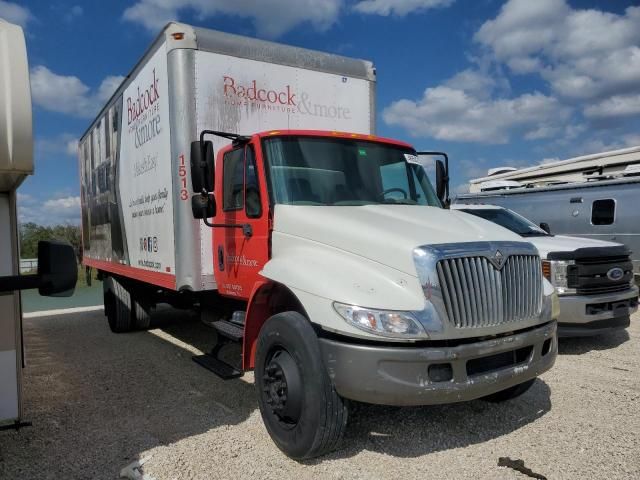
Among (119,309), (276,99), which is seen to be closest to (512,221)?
(276,99)

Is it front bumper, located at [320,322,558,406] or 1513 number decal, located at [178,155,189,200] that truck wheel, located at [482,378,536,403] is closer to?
front bumper, located at [320,322,558,406]

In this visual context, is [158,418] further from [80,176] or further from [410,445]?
[80,176]

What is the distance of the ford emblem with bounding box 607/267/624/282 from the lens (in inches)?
249

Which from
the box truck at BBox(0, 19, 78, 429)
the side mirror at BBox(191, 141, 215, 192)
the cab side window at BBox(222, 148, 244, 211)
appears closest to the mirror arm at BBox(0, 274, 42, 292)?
the box truck at BBox(0, 19, 78, 429)

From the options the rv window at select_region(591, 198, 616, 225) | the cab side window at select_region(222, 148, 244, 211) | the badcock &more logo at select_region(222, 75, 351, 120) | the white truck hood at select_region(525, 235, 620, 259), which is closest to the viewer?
the cab side window at select_region(222, 148, 244, 211)

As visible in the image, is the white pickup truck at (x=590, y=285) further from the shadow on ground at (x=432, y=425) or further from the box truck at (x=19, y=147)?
the box truck at (x=19, y=147)

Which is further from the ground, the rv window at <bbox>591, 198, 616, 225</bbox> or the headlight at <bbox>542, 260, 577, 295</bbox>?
the rv window at <bbox>591, 198, 616, 225</bbox>

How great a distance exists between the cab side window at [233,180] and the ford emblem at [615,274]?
468cm

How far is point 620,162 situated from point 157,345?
12.9 metres

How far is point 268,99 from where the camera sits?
5.36m

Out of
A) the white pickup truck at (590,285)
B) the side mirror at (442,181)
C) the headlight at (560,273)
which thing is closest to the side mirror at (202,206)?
the side mirror at (442,181)

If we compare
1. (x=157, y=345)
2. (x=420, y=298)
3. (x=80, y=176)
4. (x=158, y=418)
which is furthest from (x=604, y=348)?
(x=80, y=176)

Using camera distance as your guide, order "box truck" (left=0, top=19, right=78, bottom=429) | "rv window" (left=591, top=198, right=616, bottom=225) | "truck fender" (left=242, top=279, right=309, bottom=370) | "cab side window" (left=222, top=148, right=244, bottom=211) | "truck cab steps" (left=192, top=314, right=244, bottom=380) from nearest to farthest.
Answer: "box truck" (left=0, top=19, right=78, bottom=429) < "truck fender" (left=242, top=279, right=309, bottom=370) < "truck cab steps" (left=192, top=314, right=244, bottom=380) < "cab side window" (left=222, top=148, right=244, bottom=211) < "rv window" (left=591, top=198, right=616, bottom=225)

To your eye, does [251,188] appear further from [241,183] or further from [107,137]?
[107,137]
